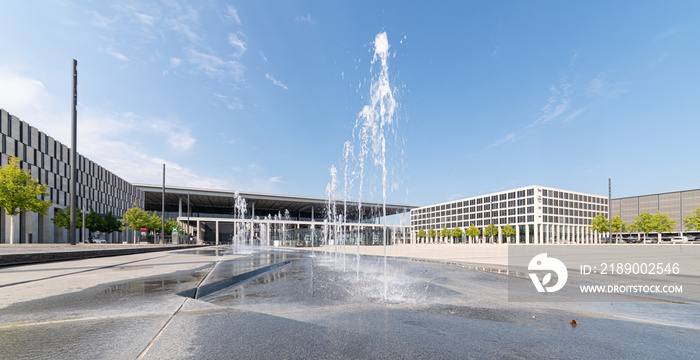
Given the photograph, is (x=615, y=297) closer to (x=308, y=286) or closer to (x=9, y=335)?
(x=308, y=286)

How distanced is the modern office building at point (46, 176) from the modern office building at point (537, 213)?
89093 millimetres

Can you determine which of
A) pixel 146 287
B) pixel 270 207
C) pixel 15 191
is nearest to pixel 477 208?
pixel 270 207

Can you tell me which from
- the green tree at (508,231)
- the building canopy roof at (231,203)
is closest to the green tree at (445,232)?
the building canopy roof at (231,203)

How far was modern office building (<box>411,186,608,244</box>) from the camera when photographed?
86.7 metres

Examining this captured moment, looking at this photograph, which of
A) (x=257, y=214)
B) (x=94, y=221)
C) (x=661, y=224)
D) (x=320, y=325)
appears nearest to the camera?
(x=320, y=325)

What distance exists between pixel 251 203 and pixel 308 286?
244 feet

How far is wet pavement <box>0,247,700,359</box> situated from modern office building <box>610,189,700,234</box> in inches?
4624

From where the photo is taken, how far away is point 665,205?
10062 cm

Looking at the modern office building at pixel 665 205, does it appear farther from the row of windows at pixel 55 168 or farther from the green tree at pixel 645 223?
the row of windows at pixel 55 168

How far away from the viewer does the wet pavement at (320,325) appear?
3039 mm

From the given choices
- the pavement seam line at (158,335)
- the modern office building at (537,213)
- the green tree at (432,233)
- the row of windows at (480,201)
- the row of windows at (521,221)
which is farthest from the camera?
the green tree at (432,233)

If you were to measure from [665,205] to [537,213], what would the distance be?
48.1 m

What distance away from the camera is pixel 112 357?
2.77 meters

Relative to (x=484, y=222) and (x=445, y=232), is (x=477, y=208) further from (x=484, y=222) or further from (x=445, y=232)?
(x=445, y=232)
